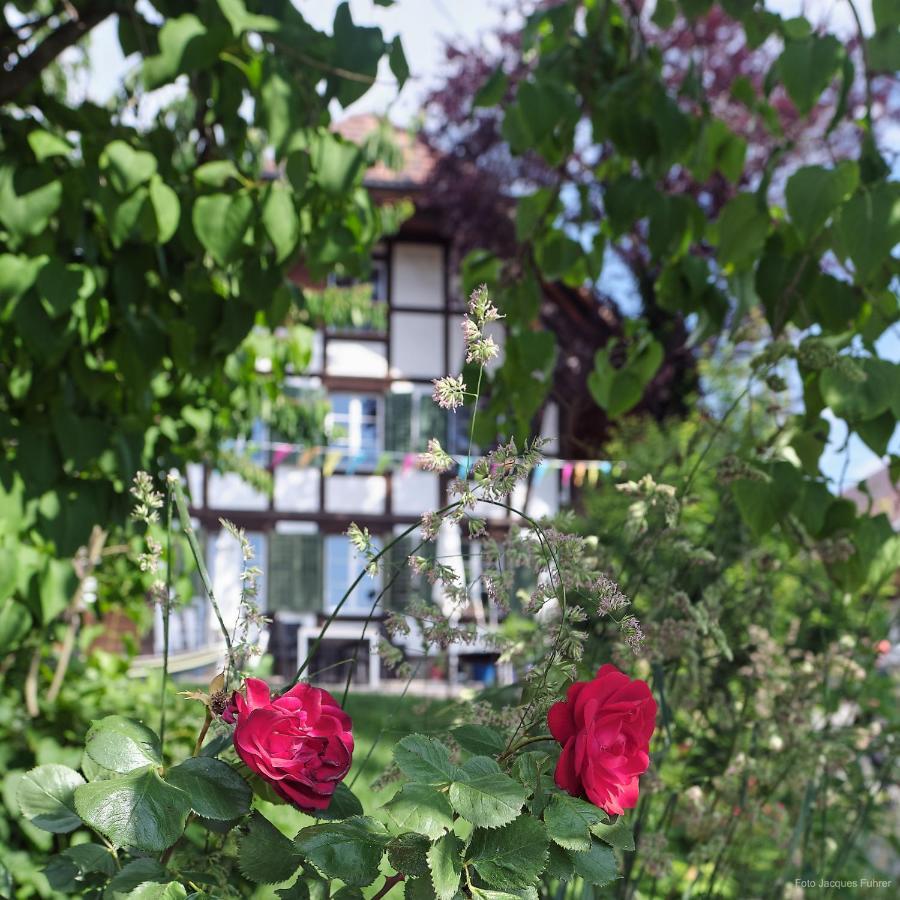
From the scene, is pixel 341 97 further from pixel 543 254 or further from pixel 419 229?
pixel 419 229

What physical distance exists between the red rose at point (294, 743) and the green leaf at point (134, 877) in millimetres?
70

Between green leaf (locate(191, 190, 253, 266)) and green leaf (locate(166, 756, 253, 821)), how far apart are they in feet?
2.64

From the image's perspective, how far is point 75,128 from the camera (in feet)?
5.72

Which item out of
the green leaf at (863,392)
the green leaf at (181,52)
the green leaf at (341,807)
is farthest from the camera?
the green leaf at (181,52)

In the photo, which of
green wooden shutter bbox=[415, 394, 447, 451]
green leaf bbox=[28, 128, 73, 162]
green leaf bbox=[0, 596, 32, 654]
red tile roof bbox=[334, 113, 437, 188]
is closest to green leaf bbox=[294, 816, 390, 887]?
green leaf bbox=[0, 596, 32, 654]

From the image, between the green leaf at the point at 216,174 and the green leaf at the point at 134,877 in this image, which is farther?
the green leaf at the point at 216,174

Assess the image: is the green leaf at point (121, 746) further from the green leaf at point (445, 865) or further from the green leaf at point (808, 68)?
the green leaf at point (808, 68)

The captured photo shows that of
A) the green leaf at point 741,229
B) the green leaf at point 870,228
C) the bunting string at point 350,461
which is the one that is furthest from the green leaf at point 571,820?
the bunting string at point 350,461

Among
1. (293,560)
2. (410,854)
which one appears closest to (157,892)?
(410,854)

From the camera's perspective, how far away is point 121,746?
23.5 inches

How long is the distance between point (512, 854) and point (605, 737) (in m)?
0.09

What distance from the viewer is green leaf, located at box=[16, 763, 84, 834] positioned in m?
0.64

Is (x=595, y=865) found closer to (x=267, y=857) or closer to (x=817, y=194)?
(x=267, y=857)

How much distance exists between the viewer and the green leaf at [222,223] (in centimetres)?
131
